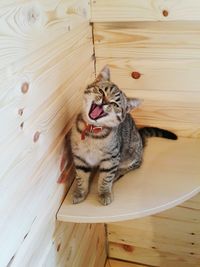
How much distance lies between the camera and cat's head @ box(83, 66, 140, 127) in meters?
0.83

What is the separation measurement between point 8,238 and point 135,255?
86cm

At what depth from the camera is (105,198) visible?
0.91m

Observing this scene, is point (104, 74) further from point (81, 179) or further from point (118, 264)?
point (118, 264)

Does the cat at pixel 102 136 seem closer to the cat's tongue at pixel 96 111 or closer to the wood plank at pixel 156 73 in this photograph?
the cat's tongue at pixel 96 111

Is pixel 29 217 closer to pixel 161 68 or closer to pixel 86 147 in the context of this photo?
pixel 86 147

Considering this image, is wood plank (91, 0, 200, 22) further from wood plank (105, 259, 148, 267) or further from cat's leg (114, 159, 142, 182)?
wood plank (105, 259, 148, 267)

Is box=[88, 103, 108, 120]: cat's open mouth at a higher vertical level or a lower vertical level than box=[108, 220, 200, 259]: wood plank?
higher

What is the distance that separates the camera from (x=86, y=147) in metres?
0.90

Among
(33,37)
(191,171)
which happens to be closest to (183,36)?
(191,171)

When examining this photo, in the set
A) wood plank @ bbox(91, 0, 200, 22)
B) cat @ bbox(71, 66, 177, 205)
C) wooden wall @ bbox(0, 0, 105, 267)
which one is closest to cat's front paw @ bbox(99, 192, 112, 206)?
cat @ bbox(71, 66, 177, 205)

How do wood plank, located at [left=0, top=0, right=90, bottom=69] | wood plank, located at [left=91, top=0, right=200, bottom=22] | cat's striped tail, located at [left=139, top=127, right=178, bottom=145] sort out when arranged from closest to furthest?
wood plank, located at [left=0, top=0, right=90, bottom=69] < wood plank, located at [left=91, top=0, right=200, bottom=22] < cat's striped tail, located at [left=139, top=127, right=178, bottom=145]

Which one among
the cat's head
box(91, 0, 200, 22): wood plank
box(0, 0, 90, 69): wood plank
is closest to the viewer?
box(0, 0, 90, 69): wood plank

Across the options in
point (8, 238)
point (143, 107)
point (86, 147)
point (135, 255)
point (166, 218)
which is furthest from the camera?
point (135, 255)

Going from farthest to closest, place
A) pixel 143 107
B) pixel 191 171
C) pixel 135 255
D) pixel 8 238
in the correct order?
pixel 135 255, pixel 143 107, pixel 191 171, pixel 8 238
